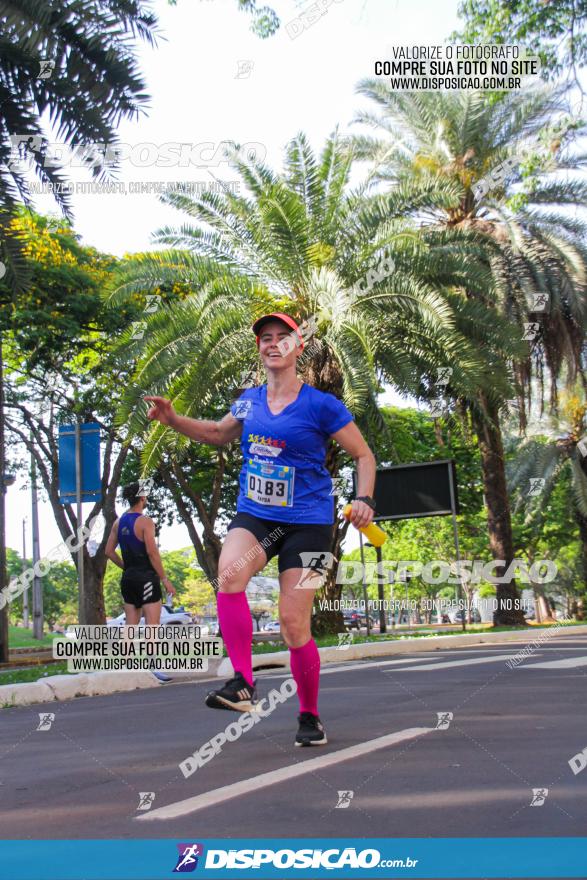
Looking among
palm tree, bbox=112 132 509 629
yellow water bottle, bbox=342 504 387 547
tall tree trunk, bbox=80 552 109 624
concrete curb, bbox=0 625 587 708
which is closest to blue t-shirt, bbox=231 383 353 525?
yellow water bottle, bbox=342 504 387 547

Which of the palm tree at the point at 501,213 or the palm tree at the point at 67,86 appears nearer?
the palm tree at the point at 67,86

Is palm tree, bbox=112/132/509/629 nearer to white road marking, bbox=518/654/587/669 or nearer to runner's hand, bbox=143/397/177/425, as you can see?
white road marking, bbox=518/654/587/669

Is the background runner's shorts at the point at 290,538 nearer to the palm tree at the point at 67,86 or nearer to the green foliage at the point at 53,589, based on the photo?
the palm tree at the point at 67,86

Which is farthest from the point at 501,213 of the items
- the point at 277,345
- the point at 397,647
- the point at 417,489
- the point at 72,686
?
the point at 277,345

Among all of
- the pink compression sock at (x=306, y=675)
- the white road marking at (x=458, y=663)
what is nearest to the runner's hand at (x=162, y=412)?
the pink compression sock at (x=306, y=675)

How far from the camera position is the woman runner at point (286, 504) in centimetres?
496

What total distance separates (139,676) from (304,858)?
7.82 meters

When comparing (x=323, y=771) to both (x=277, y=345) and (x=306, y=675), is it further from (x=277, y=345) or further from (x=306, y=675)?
(x=277, y=345)

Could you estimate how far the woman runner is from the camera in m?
4.96

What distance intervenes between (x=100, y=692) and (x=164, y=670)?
1387 millimetres

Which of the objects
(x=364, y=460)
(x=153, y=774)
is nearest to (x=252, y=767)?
(x=153, y=774)

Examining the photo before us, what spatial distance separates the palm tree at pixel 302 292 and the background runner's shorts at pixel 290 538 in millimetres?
11528

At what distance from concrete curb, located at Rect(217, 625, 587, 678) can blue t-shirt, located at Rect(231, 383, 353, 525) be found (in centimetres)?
457

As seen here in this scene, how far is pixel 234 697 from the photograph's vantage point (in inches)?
184
